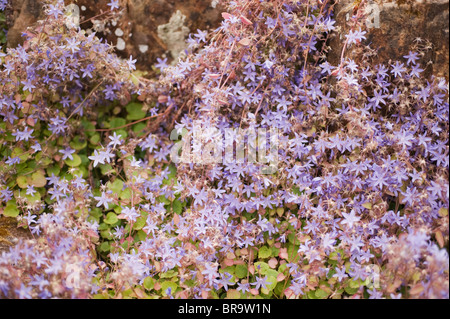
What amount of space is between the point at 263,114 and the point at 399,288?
1472 millimetres

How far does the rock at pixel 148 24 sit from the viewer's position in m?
3.43

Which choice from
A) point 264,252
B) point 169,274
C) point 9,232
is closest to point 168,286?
point 169,274

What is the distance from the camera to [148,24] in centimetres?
348

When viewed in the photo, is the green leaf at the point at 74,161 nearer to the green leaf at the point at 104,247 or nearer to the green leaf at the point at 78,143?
the green leaf at the point at 78,143

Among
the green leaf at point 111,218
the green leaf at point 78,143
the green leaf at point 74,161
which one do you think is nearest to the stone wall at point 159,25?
the green leaf at point 78,143

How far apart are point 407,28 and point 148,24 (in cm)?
200

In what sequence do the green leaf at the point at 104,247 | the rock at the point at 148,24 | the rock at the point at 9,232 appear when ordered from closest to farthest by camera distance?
the rock at the point at 9,232, the green leaf at the point at 104,247, the rock at the point at 148,24

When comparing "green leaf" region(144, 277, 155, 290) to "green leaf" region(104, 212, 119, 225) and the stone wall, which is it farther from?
the stone wall

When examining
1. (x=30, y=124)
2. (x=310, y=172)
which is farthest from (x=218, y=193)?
(x=30, y=124)

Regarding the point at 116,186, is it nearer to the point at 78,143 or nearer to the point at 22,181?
the point at 78,143

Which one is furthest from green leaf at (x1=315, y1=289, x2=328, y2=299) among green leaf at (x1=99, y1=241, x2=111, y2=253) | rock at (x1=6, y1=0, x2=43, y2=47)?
rock at (x1=6, y1=0, x2=43, y2=47)

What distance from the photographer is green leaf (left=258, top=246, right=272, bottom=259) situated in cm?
281

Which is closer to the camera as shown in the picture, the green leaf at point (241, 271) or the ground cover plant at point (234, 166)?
the ground cover plant at point (234, 166)

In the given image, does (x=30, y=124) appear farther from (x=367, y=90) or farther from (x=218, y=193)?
(x=367, y=90)
